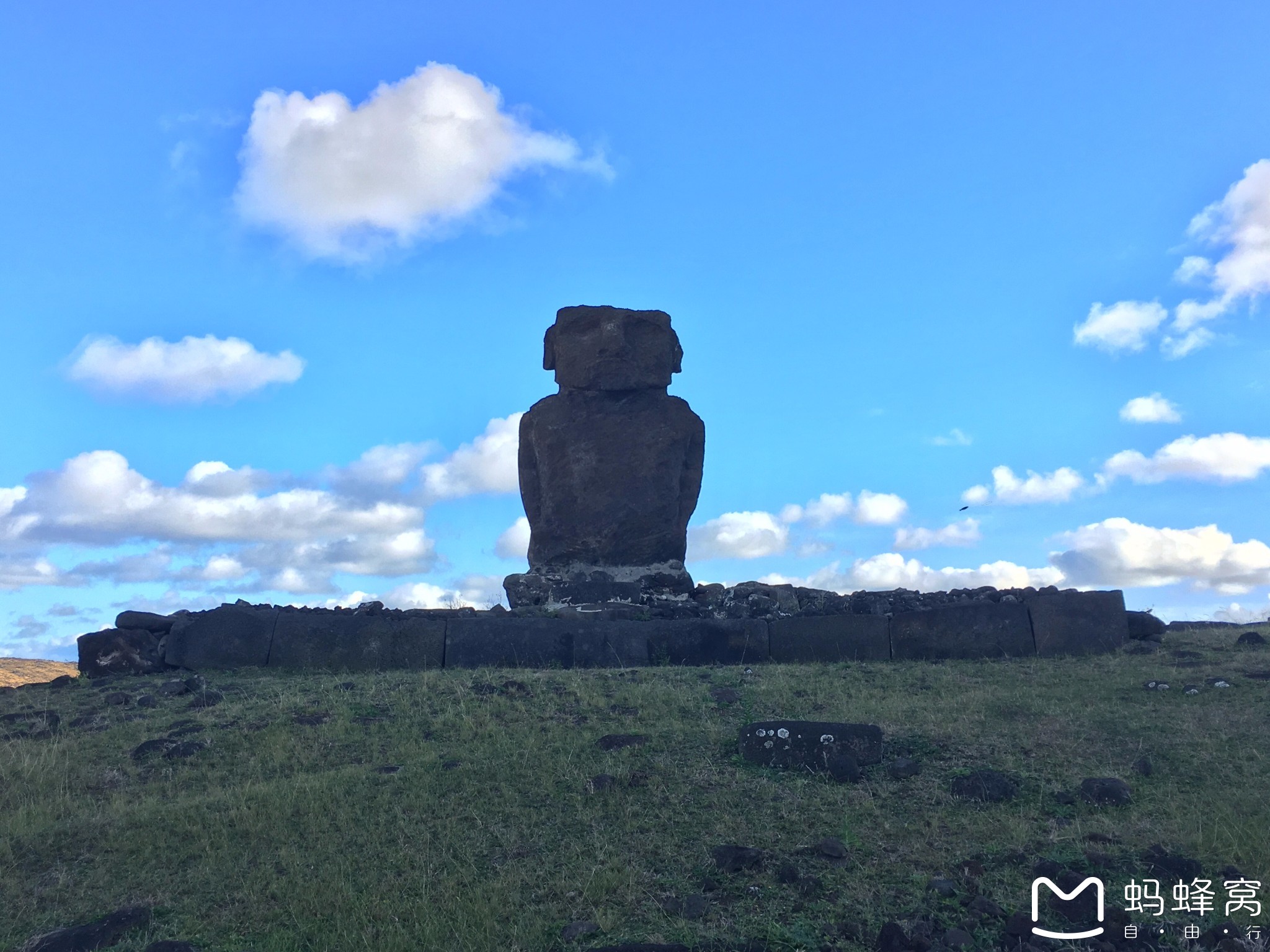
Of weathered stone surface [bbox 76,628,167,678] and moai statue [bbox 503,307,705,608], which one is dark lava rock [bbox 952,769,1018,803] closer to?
moai statue [bbox 503,307,705,608]

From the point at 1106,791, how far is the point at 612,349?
398 inches

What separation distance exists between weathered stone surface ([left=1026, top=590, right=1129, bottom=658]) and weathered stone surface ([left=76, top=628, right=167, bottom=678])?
1031 cm

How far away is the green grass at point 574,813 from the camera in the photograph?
17.2ft

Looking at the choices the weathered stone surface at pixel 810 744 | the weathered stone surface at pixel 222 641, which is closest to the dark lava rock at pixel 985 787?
the weathered stone surface at pixel 810 744

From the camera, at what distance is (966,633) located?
469 inches

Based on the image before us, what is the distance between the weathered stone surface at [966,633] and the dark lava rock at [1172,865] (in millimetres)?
6320

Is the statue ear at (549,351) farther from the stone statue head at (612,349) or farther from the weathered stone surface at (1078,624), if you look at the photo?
the weathered stone surface at (1078,624)

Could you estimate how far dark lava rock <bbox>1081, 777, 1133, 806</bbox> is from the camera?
6.35m

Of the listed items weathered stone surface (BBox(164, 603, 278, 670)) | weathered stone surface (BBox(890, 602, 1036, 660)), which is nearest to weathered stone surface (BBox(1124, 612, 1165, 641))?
weathered stone surface (BBox(890, 602, 1036, 660))

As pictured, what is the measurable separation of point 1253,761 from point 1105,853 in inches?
88.5

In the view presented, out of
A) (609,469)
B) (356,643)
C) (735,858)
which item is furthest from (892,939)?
(609,469)

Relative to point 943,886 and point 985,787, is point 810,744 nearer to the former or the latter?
point 985,787

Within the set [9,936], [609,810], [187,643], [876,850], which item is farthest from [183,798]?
[187,643]

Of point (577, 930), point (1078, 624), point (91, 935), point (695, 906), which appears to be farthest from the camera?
point (1078, 624)
